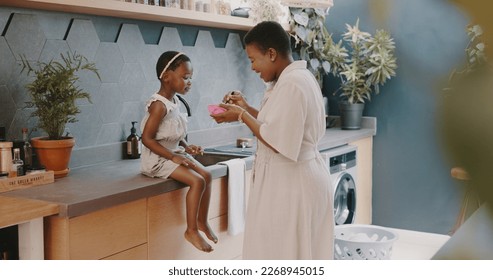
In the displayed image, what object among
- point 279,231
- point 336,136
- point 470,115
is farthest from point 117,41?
point 470,115

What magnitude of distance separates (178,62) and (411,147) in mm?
2320

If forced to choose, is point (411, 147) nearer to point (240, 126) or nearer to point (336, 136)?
point (336, 136)

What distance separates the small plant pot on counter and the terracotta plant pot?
2.37 metres

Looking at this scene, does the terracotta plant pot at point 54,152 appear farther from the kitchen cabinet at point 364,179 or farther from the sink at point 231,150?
the kitchen cabinet at point 364,179

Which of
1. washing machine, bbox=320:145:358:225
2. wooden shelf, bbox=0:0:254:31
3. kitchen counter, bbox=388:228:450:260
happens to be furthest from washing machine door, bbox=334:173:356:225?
wooden shelf, bbox=0:0:254:31

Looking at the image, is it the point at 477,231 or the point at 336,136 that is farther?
the point at 336,136

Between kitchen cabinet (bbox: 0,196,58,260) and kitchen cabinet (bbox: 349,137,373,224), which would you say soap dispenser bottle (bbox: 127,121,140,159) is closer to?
kitchen cabinet (bbox: 0,196,58,260)

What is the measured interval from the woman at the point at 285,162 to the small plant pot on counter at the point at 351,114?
2099 mm

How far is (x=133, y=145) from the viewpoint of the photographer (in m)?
2.70

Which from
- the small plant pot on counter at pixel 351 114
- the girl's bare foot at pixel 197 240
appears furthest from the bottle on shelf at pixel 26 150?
the small plant pot on counter at pixel 351 114

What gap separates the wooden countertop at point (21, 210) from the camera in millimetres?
1550

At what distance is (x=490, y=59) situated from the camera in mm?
210

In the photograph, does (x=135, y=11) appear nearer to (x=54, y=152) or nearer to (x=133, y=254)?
(x=54, y=152)

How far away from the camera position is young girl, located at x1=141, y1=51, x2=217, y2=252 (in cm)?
217
